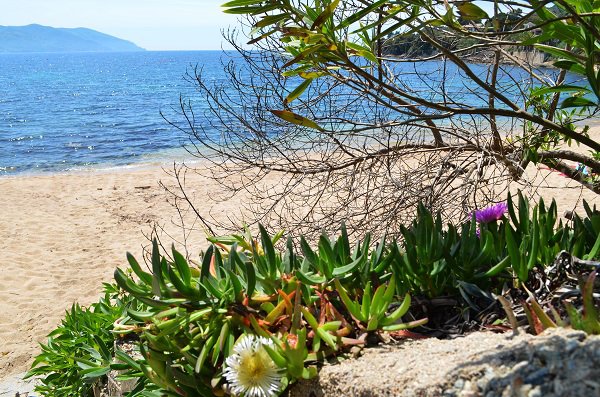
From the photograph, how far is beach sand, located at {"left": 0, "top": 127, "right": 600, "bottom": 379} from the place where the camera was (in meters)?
7.00

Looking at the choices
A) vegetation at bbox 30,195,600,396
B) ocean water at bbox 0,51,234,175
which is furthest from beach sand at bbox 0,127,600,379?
vegetation at bbox 30,195,600,396

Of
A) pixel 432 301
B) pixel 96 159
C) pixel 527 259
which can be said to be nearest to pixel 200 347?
pixel 432 301

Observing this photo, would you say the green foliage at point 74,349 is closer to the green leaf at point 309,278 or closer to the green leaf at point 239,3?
the green leaf at point 309,278

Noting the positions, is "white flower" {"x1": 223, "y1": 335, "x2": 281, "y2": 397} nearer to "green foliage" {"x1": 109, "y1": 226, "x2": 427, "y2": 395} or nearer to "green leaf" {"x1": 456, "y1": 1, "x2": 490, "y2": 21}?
"green foliage" {"x1": 109, "y1": 226, "x2": 427, "y2": 395}

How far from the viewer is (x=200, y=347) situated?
80.5 inches

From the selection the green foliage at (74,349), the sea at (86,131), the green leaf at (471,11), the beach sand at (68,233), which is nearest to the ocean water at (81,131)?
the sea at (86,131)

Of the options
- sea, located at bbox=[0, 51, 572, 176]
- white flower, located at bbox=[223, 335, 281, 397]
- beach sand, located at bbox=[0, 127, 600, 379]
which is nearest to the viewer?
white flower, located at bbox=[223, 335, 281, 397]

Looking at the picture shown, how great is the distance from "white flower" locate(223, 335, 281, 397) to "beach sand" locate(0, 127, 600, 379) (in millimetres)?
3206

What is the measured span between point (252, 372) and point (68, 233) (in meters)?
9.92

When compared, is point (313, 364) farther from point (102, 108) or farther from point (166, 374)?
point (102, 108)

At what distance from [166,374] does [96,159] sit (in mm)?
19778

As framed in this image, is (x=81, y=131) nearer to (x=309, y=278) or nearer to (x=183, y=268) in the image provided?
(x=183, y=268)

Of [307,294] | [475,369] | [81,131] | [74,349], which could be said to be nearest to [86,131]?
[81,131]

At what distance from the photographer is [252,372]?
183cm
